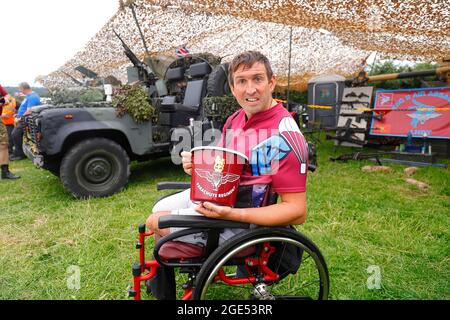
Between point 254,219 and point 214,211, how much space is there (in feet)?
0.69

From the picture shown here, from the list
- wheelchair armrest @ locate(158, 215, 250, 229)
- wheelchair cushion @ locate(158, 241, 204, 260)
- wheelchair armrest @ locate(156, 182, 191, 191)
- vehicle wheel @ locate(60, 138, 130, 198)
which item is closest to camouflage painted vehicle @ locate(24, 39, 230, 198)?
vehicle wheel @ locate(60, 138, 130, 198)

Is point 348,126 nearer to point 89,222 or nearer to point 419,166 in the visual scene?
point 419,166

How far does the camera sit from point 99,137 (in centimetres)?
454

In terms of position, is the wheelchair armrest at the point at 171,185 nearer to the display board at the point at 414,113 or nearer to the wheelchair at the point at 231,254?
the wheelchair at the point at 231,254

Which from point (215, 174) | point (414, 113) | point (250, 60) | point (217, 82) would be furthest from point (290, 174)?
point (414, 113)

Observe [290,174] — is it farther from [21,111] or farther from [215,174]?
[21,111]

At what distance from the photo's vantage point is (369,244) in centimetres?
308

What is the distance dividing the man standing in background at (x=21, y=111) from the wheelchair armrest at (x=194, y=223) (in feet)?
22.5

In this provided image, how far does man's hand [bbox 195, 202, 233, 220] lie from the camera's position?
4.82 feet

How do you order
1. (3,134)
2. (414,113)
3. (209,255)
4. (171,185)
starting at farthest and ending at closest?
1. (414,113)
2. (3,134)
3. (171,185)
4. (209,255)

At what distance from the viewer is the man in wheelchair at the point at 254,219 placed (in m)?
1.53

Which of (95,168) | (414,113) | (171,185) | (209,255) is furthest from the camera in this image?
(414,113)

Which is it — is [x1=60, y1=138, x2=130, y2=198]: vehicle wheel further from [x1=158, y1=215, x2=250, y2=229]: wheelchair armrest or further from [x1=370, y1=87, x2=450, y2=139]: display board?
[x1=370, y1=87, x2=450, y2=139]: display board
